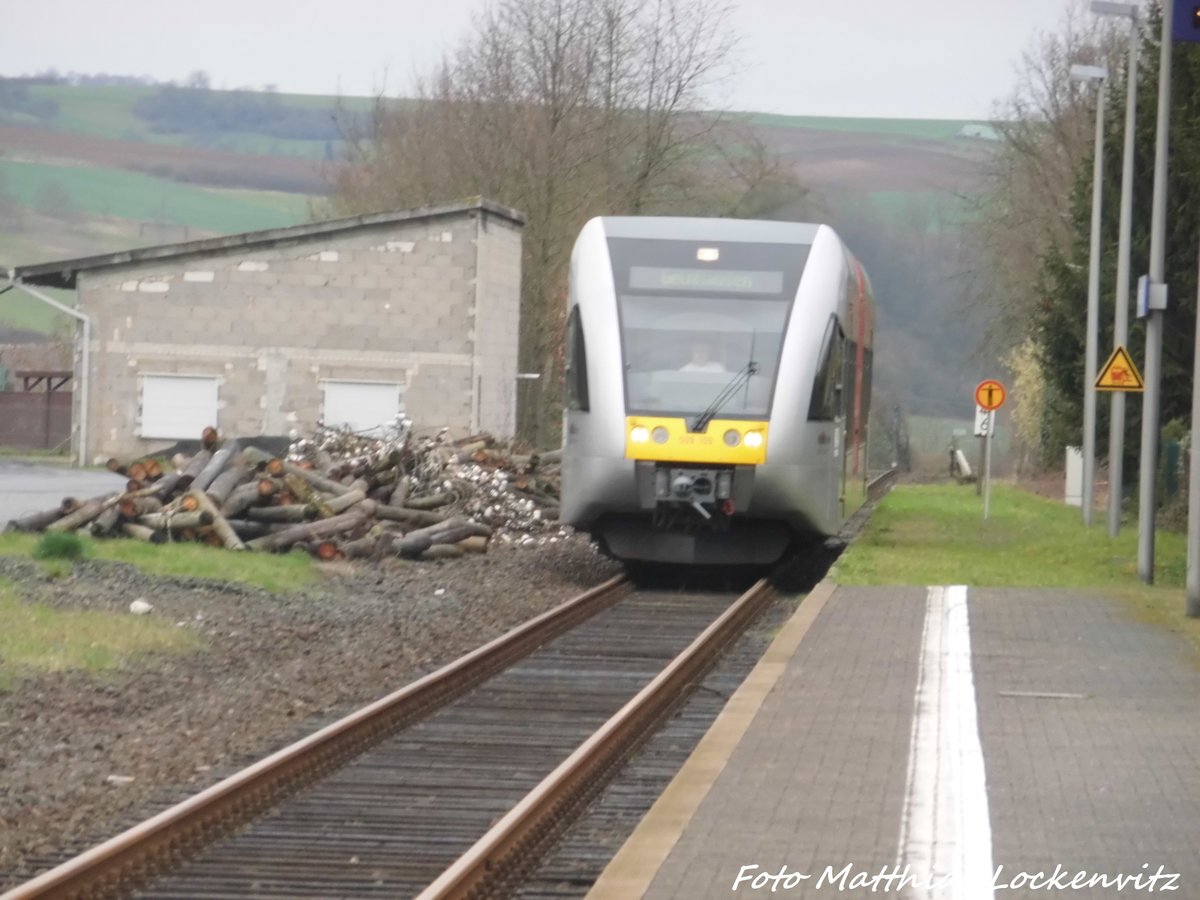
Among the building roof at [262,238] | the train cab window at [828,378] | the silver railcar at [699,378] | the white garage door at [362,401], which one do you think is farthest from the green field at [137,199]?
the train cab window at [828,378]

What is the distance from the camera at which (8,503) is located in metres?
26.5

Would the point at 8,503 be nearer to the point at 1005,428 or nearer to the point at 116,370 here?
the point at 116,370

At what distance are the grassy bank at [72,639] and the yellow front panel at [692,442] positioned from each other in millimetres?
4741

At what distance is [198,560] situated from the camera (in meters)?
18.6

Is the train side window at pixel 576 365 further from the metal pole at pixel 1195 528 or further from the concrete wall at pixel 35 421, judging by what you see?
the concrete wall at pixel 35 421

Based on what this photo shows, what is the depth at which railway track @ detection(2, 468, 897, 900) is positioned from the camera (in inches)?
288

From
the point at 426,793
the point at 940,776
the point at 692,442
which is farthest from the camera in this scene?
the point at 692,442

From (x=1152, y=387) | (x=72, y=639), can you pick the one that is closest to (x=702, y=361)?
(x=1152, y=387)

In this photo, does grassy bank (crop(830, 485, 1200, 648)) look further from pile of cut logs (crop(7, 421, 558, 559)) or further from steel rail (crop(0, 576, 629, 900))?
steel rail (crop(0, 576, 629, 900))

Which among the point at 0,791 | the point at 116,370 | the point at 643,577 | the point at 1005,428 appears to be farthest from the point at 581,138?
the point at 0,791

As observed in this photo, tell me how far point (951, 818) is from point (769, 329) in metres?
10.2

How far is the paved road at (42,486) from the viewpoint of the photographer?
26183 millimetres

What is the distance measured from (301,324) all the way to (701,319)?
21.9 m

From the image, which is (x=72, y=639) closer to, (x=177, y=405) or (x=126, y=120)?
(x=177, y=405)
